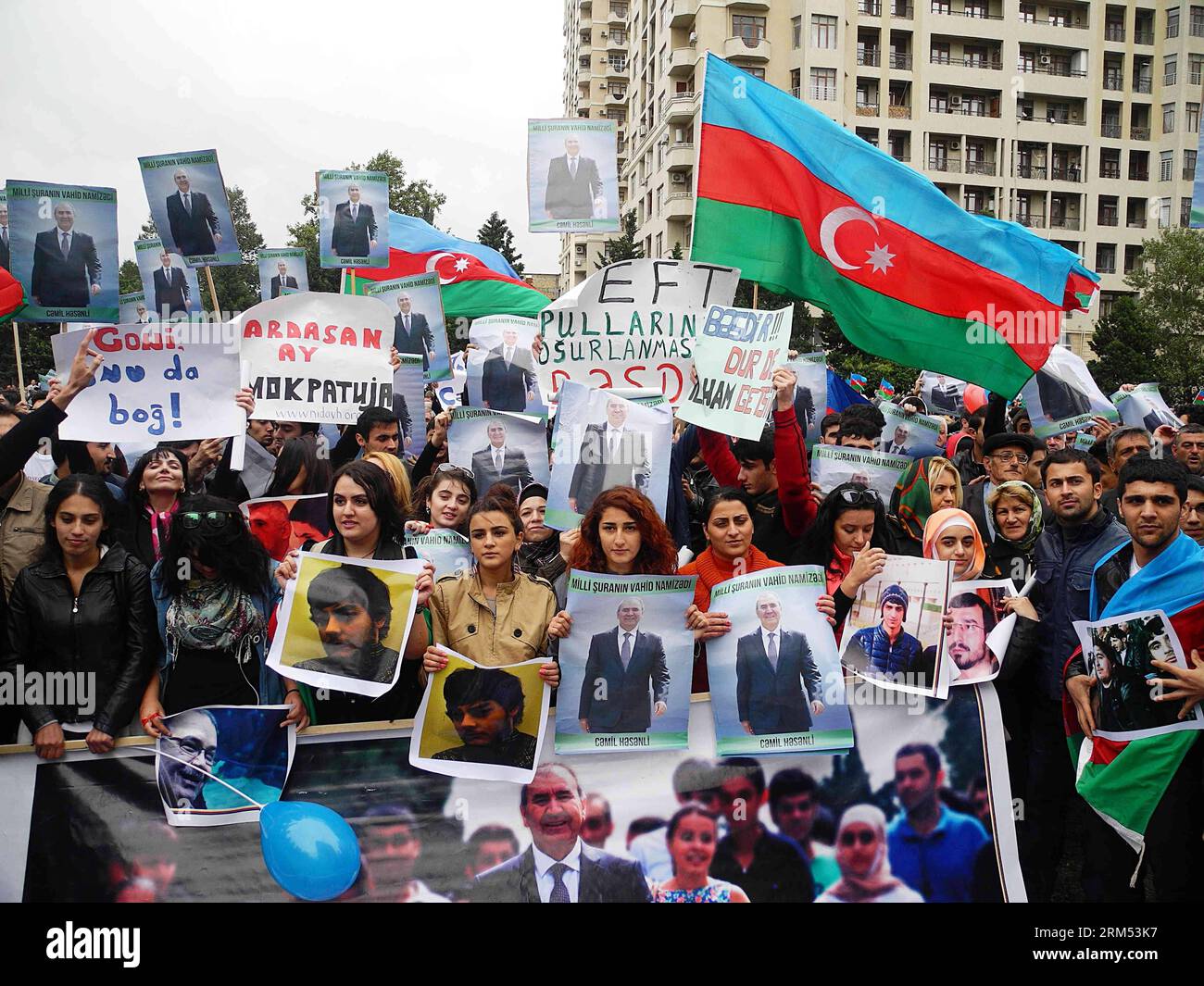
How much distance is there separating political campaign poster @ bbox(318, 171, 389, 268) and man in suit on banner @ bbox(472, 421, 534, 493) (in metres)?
3.23

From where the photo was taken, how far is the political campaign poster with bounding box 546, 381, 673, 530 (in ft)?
16.1

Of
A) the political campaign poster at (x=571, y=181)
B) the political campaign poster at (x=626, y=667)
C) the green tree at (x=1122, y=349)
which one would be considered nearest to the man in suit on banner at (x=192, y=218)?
the political campaign poster at (x=571, y=181)

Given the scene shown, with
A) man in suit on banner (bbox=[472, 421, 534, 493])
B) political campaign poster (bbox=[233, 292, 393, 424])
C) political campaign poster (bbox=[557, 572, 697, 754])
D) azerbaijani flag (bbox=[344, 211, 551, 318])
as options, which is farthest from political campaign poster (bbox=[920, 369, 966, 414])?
political campaign poster (bbox=[557, 572, 697, 754])

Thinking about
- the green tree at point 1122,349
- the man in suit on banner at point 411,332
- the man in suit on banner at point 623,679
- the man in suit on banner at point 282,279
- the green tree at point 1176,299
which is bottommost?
the man in suit on banner at point 623,679

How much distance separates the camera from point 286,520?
5.18 meters

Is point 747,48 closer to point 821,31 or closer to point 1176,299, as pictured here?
point 821,31

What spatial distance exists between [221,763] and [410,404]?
4259mm

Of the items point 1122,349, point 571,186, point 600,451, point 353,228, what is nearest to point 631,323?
point 600,451

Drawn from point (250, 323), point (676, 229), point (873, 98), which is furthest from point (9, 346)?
point (873, 98)

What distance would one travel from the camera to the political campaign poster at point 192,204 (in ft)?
23.4

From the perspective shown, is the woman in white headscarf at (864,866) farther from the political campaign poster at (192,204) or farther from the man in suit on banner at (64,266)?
the man in suit on banner at (64,266)

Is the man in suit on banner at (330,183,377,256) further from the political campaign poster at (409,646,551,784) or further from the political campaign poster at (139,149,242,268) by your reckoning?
the political campaign poster at (409,646,551,784)

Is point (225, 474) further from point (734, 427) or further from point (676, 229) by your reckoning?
point (676, 229)

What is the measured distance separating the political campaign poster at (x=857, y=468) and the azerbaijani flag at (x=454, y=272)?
5.95 m
